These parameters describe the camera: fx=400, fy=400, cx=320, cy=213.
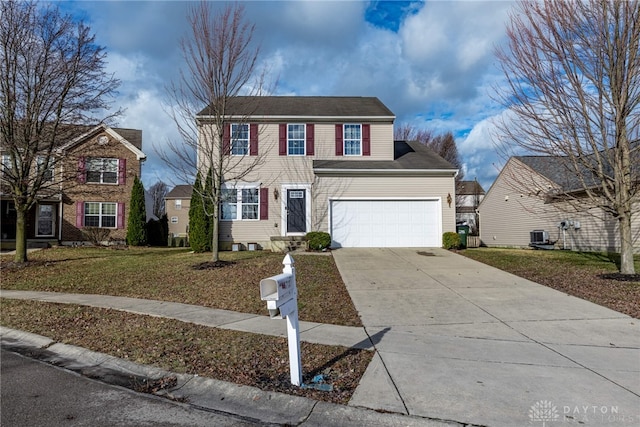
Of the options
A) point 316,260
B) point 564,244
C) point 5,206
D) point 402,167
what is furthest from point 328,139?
point 5,206

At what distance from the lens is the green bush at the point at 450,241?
1639 centimetres

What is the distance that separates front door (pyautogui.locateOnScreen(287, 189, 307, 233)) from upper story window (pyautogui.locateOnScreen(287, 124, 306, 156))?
193cm

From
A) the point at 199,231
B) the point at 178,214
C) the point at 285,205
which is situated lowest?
the point at 199,231

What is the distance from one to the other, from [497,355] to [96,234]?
70.0 ft

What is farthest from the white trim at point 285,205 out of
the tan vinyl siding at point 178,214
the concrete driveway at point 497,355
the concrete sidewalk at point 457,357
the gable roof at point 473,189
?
the gable roof at point 473,189

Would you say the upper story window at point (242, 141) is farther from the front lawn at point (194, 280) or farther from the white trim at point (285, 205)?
the front lawn at point (194, 280)

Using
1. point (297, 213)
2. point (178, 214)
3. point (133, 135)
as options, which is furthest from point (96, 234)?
point (178, 214)

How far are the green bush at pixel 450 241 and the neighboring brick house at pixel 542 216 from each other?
2.88 metres

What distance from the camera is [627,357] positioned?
509 centimetres

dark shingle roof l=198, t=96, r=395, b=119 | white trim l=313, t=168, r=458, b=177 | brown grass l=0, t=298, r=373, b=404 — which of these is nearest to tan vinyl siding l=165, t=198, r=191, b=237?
dark shingle roof l=198, t=96, r=395, b=119

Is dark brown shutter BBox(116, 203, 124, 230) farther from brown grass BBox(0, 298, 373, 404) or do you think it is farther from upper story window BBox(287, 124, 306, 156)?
brown grass BBox(0, 298, 373, 404)

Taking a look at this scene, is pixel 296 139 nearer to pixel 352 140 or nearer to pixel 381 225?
pixel 352 140

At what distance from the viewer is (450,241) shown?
16.4 m

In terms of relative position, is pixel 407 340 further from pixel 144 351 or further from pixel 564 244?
pixel 564 244
